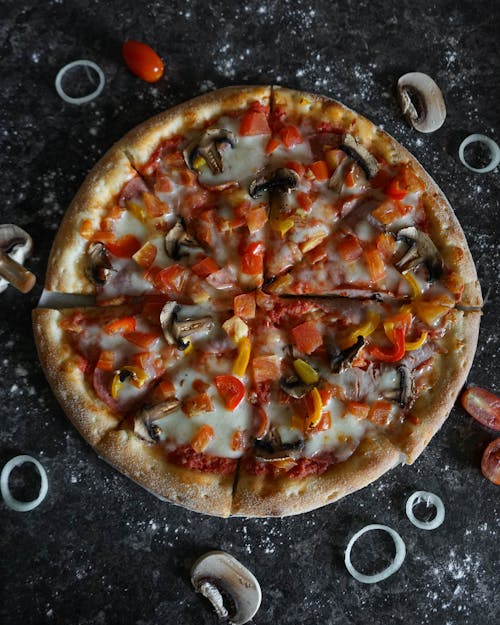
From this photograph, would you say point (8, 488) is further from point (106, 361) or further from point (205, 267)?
point (205, 267)

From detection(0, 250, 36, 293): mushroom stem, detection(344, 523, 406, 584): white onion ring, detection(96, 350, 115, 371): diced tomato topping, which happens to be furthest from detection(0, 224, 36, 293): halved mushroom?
detection(344, 523, 406, 584): white onion ring

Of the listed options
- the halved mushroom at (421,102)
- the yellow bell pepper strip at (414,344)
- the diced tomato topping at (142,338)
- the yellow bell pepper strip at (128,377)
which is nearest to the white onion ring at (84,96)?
the diced tomato topping at (142,338)

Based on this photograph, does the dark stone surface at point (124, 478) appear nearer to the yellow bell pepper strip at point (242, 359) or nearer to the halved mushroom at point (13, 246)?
the halved mushroom at point (13, 246)

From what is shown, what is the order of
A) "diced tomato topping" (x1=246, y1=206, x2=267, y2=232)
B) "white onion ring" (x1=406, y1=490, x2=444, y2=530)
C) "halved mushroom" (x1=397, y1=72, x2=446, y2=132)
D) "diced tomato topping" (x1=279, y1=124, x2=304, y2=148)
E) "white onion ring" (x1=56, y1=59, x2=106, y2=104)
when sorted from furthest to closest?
1. "halved mushroom" (x1=397, y1=72, x2=446, y2=132)
2. "white onion ring" (x1=56, y1=59, x2=106, y2=104)
3. "white onion ring" (x1=406, y1=490, x2=444, y2=530)
4. "diced tomato topping" (x1=279, y1=124, x2=304, y2=148)
5. "diced tomato topping" (x1=246, y1=206, x2=267, y2=232)

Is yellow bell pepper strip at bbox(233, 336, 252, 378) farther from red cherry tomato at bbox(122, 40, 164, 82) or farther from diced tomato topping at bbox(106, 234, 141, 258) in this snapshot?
red cherry tomato at bbox(122, 40, 164, 82)

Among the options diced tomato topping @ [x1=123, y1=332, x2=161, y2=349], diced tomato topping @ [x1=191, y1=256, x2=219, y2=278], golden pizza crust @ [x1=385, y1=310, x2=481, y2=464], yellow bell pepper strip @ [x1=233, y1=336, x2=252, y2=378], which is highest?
diced tomato topping @ [x1=191, y1=256, x2=219, y2=278]

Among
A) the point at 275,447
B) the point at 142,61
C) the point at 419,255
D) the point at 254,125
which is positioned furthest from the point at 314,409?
the point at 142,61

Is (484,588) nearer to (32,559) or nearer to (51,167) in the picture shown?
(32,559)
